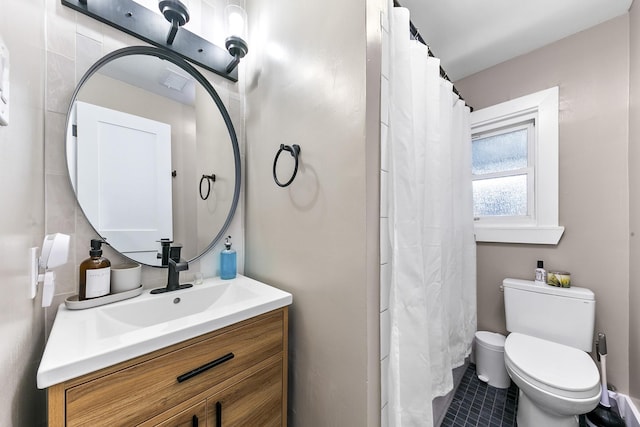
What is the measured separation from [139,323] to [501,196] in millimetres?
Answer: 2429

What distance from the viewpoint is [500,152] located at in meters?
1.93

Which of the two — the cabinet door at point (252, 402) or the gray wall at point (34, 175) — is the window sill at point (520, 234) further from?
the gray wall at point (34, 175)

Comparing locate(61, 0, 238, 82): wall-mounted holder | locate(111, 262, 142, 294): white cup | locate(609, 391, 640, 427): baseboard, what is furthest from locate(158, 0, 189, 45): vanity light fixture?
locate(609, 391, 640, 427): baseboard

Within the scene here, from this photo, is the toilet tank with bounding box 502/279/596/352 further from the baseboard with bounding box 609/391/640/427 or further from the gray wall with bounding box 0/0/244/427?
the gray wall with bounding box 0/0/244/427

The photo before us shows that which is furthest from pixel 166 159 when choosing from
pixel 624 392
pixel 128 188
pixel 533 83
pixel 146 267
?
pixel 624 392


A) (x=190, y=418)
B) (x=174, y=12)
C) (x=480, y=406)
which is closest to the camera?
(x=190, y=418)

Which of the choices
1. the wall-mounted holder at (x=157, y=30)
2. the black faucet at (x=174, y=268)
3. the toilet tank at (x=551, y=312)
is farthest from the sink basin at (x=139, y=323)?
the toilet tank at (x=551, y=312)

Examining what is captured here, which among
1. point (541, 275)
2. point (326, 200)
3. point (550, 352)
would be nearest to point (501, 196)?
point (541, 275)

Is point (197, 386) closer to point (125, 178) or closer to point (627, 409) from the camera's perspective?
point (125, 178)

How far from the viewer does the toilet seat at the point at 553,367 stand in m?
1.04

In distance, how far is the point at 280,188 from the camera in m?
1.11

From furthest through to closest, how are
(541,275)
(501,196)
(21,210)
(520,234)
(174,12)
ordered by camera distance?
(501,196), (520,234), (541,275), (174,12), (21,210)

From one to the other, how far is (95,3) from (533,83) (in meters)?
2.49

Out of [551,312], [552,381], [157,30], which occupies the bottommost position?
[552,381]
